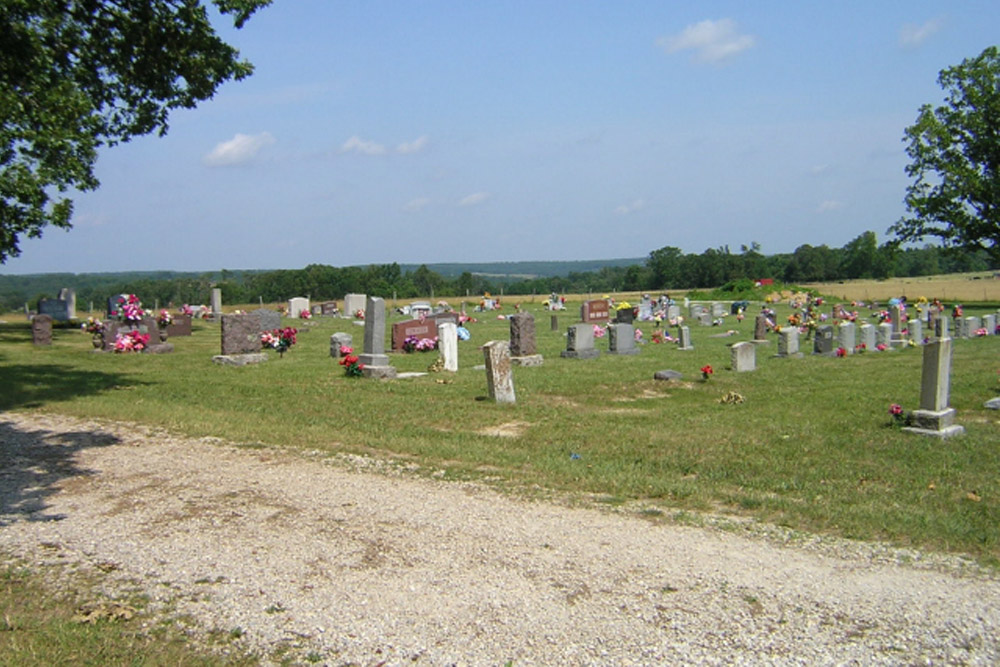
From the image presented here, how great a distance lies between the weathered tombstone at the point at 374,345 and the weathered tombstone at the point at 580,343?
5.52 m

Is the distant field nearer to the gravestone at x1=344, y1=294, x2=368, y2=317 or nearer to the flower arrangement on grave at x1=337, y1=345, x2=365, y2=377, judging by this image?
the gravestone at x1=344, y1=294, x2=368, y2=317

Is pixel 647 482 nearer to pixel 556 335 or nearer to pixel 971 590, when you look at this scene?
pixel 971 590

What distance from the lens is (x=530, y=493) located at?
7.63 meters

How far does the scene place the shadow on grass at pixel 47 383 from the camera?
13242 mm

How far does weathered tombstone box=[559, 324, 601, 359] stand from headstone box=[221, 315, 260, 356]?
25.6 ft

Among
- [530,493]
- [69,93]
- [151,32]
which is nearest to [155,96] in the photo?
[151,32]

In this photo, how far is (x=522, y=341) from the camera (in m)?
18.5

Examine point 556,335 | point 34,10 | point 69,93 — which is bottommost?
point 556,335

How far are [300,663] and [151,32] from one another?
13.8 metres

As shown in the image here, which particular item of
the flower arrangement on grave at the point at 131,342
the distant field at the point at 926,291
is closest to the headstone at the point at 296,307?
the flower arrangement on grave at the point at 131,342

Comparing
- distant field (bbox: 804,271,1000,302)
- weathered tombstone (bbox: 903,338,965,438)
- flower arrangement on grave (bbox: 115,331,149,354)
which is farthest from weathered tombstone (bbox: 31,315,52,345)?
distant field (bbox: 804,271,1000,302)

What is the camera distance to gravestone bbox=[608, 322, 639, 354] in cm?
2158

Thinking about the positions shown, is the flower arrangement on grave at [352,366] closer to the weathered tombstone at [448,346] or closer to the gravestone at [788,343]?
the weathered tombstone at [448,346]

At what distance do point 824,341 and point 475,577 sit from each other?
17939mm
